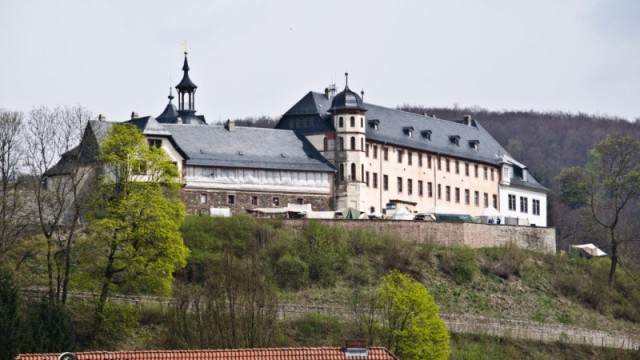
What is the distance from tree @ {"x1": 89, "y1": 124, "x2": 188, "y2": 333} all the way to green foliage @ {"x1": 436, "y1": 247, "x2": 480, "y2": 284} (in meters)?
18.5

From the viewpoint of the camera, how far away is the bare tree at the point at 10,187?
6919 cm

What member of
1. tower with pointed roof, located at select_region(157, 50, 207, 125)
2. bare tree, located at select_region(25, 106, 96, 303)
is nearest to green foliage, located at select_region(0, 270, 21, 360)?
bare tree, located at select_region(25, 106, 96, 303)

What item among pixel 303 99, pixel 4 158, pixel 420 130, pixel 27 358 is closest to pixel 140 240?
pixel 4 158

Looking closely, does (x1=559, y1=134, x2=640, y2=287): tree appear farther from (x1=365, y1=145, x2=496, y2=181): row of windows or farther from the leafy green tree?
the leafy green tree

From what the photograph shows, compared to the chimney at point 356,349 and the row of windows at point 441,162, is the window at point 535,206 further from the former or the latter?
the chimney at point 356,349

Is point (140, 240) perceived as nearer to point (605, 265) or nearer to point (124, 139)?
point (124, 139)

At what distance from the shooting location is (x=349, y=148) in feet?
307

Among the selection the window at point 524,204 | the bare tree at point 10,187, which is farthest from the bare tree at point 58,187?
the window at point 524,204

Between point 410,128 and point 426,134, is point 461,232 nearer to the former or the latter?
point 410,128

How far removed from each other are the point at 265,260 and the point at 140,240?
13.8m

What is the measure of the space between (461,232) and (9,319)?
34.3 m

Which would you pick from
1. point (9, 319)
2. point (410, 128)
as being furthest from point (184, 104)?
point (9, 319)

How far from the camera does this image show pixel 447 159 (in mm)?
102625

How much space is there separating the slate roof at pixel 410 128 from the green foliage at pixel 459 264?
518 inches
